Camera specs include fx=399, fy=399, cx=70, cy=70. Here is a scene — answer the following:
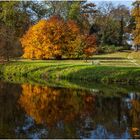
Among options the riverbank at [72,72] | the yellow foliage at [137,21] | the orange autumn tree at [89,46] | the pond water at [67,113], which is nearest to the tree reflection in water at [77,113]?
the pond water at [67,113]

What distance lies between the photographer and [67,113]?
23.9 meters

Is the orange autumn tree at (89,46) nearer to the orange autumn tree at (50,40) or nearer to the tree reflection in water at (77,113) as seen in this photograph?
Result: the orange autumn tree at (50,40)

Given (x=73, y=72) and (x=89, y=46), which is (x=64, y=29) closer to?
(x=89, y=46)

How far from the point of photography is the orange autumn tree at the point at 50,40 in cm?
5684

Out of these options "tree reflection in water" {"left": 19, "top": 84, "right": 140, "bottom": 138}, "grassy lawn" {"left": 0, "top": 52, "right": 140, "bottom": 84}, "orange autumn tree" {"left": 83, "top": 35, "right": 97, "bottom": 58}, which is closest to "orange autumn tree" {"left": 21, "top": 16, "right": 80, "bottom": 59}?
"orange autumn tree" {"left": 83, "top": 35, "right": 97, "bottom": 58}

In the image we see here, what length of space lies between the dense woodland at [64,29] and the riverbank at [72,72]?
5.92 m

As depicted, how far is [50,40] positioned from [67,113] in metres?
33.9

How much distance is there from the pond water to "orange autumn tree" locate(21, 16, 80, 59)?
22465 mm

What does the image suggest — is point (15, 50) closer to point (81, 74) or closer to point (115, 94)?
point (81, 74)

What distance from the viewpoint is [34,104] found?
27031 mm

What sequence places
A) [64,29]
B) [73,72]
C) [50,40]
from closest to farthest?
[73,72] → [50,40] → [64,29]

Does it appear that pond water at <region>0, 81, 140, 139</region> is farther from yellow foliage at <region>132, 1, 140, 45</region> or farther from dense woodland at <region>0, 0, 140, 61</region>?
yellow foliage at <region>132, 1, 140, 45</region>

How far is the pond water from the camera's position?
19.0 metres

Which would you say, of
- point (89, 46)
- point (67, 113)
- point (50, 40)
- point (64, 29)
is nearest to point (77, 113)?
point (67, 113)
